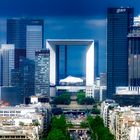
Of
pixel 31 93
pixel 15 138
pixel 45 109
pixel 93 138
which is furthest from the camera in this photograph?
pixel 31 93

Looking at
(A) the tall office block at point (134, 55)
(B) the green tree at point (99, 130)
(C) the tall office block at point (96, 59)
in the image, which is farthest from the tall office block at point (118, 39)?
(B) the green tree at point (99, 130)

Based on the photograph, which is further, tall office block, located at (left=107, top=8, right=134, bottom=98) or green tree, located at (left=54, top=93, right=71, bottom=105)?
tall office block, located at (left=107, top=8, right=134, bottom=98)

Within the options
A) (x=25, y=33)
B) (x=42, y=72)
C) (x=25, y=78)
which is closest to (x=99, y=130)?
(x=25, y=78)

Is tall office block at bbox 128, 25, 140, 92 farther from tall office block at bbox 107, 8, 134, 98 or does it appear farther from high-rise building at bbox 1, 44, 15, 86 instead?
high-rise building at bbox 1, 44, 15, 86

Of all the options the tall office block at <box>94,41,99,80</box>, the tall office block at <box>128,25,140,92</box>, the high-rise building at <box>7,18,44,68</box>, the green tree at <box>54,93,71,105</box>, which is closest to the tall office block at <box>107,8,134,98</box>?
the tall office block at <box>128,25,140,92</box>

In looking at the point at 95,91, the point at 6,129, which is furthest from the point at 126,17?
the point at 6,129

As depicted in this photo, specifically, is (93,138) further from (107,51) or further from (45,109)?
(107,51)
